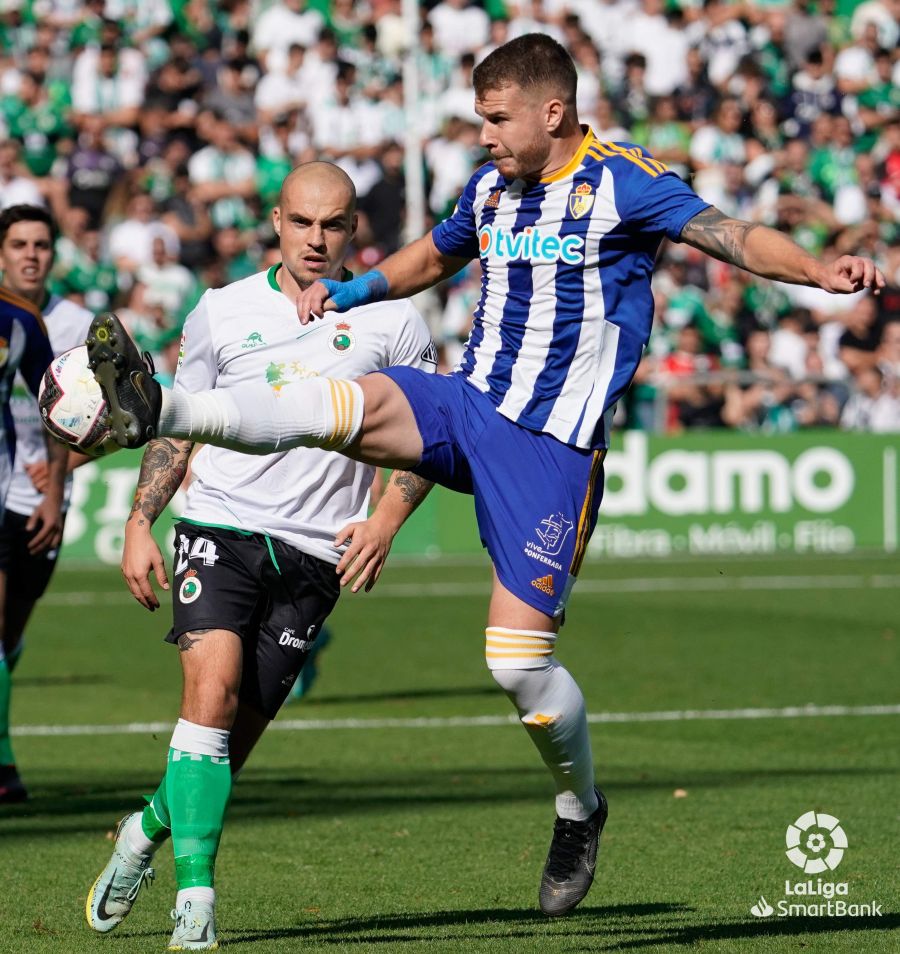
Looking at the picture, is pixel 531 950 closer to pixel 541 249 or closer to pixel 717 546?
pixel 541 249

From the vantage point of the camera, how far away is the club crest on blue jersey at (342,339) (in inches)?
228

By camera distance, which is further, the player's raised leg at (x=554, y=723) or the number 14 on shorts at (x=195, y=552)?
the number 14 on shorts at (x=195, y=552)

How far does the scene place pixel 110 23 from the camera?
927 inches

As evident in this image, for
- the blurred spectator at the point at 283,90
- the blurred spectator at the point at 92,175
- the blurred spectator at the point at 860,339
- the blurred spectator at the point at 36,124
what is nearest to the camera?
the blurred spectator at the point at 92,175

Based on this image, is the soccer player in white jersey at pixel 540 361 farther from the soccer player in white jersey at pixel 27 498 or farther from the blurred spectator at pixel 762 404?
the blurred spectator at pixel 762 404

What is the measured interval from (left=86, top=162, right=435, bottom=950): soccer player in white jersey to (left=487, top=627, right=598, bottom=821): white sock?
0.47 metres

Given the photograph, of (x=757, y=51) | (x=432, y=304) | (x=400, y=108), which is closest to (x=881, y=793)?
(x=432, y=304)

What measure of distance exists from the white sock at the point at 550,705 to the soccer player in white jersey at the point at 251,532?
1.56ft

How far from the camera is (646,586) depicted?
18.6m

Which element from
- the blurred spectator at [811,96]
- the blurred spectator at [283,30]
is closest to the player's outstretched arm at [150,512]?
the blurred spectator at [283,30]

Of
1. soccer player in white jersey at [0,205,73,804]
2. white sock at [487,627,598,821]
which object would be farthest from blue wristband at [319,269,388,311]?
soccer player in white jersey at [0,205,73,804]

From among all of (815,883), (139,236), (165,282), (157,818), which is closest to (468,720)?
(815,883)

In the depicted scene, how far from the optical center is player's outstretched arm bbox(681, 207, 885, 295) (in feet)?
15.0

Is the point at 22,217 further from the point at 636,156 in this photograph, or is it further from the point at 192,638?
the point at 636,156
